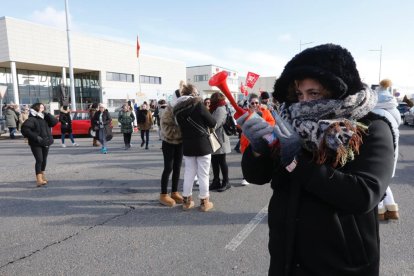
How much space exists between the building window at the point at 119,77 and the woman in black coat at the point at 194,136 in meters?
35.8

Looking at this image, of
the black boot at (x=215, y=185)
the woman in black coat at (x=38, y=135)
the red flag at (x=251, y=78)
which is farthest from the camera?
the red flag at (x=251, y=78)

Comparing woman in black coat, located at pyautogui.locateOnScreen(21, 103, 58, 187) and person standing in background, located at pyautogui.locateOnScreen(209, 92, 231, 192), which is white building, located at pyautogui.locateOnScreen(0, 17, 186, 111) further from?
person standing in background, located at pyautogui.locateOnScreen(209, 92, 231, 192)

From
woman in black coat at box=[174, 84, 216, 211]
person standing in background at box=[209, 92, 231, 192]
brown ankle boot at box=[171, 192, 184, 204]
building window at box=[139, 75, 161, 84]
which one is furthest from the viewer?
building window at box=[139, 75, 161, 84]

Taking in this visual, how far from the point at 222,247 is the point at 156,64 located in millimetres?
42679

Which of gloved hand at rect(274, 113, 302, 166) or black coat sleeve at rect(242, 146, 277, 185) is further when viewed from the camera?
black coat sleeve at rect(242, 146, 277, 185)

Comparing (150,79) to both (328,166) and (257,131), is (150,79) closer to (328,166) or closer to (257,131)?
(257,131)

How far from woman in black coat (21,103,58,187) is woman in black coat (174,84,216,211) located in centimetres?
323

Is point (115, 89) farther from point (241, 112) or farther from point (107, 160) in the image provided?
point (241, 112)

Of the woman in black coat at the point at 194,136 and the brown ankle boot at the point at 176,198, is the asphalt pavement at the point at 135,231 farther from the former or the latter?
the woman in black coat at the point at 194,136

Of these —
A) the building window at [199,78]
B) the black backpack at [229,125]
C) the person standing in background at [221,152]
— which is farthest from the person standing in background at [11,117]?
the building window at [199,78]

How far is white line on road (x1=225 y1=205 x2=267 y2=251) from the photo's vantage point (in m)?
3.30

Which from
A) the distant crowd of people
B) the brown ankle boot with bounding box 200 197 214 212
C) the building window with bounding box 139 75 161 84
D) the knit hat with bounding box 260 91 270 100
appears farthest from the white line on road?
the building window with bounding box 139 75 161 84

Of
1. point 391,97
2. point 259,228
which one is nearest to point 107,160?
point 259,228

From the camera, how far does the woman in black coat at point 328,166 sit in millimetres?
1216
